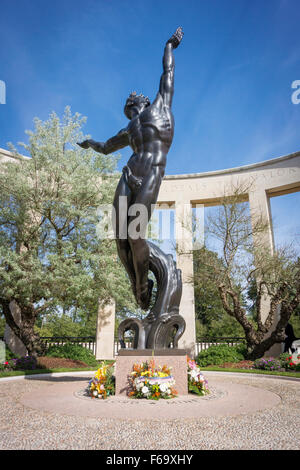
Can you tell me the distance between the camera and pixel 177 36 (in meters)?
6.00

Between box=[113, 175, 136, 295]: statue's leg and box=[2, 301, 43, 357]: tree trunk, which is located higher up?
box=[113, 175, 136, 295]: statue's leg

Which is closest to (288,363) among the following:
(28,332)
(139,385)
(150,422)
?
(139,385)

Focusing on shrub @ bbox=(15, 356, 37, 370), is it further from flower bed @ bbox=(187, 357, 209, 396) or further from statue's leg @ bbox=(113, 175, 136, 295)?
flower bed @ bbox=(187, 357, 209, 396)

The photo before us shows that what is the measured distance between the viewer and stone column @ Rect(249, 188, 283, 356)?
14.7m

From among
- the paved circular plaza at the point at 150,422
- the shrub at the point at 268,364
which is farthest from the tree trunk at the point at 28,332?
the shrub at the point at 268,364

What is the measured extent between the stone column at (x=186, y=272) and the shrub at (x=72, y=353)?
5.42m

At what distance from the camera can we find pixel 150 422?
3.47m

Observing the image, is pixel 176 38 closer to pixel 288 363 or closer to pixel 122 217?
pixel 122 217

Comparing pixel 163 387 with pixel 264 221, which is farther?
pixel 264 221

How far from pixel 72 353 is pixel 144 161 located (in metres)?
9.81

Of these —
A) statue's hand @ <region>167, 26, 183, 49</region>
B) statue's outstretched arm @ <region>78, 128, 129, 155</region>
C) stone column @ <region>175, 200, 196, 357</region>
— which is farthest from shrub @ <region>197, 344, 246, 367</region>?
statue's hand @ <region>167, 26, 183, 49</region>

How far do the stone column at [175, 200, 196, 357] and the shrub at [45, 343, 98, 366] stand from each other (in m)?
5.42
